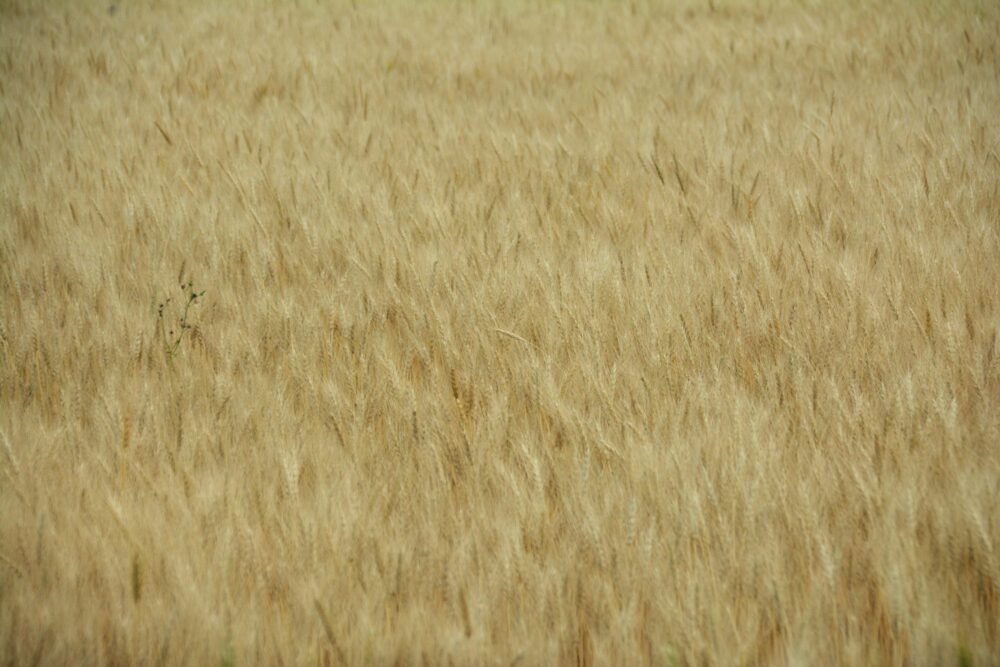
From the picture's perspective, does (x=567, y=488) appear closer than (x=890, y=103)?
Yes

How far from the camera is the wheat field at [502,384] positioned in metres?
1.05

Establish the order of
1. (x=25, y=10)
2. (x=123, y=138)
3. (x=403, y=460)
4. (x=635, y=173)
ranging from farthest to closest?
(x=25, y=10) → (x=123, y=138) → (x=635, y=173) → (x=403, y=460)

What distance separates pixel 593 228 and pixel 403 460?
1156mm

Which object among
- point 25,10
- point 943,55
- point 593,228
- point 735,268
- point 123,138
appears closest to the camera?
point 735,268

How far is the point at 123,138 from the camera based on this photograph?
3111 mm

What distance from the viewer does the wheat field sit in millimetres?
1054

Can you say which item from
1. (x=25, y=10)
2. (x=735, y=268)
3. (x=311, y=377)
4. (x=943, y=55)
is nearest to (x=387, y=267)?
(x=311, y=377)

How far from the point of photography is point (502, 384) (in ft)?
5.23

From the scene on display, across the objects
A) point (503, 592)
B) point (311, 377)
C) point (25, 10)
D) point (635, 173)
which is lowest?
point (503, 592)

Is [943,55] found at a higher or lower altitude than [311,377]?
higher

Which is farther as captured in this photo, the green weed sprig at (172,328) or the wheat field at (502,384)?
the green weed sprig at (172,328)

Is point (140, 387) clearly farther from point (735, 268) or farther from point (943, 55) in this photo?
point (943, 55)

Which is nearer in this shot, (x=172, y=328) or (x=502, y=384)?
(x=502, y=384)

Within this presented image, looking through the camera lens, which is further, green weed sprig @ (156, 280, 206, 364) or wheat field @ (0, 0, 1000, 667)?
green weed sprig @ (156, 280, 206, 364)
